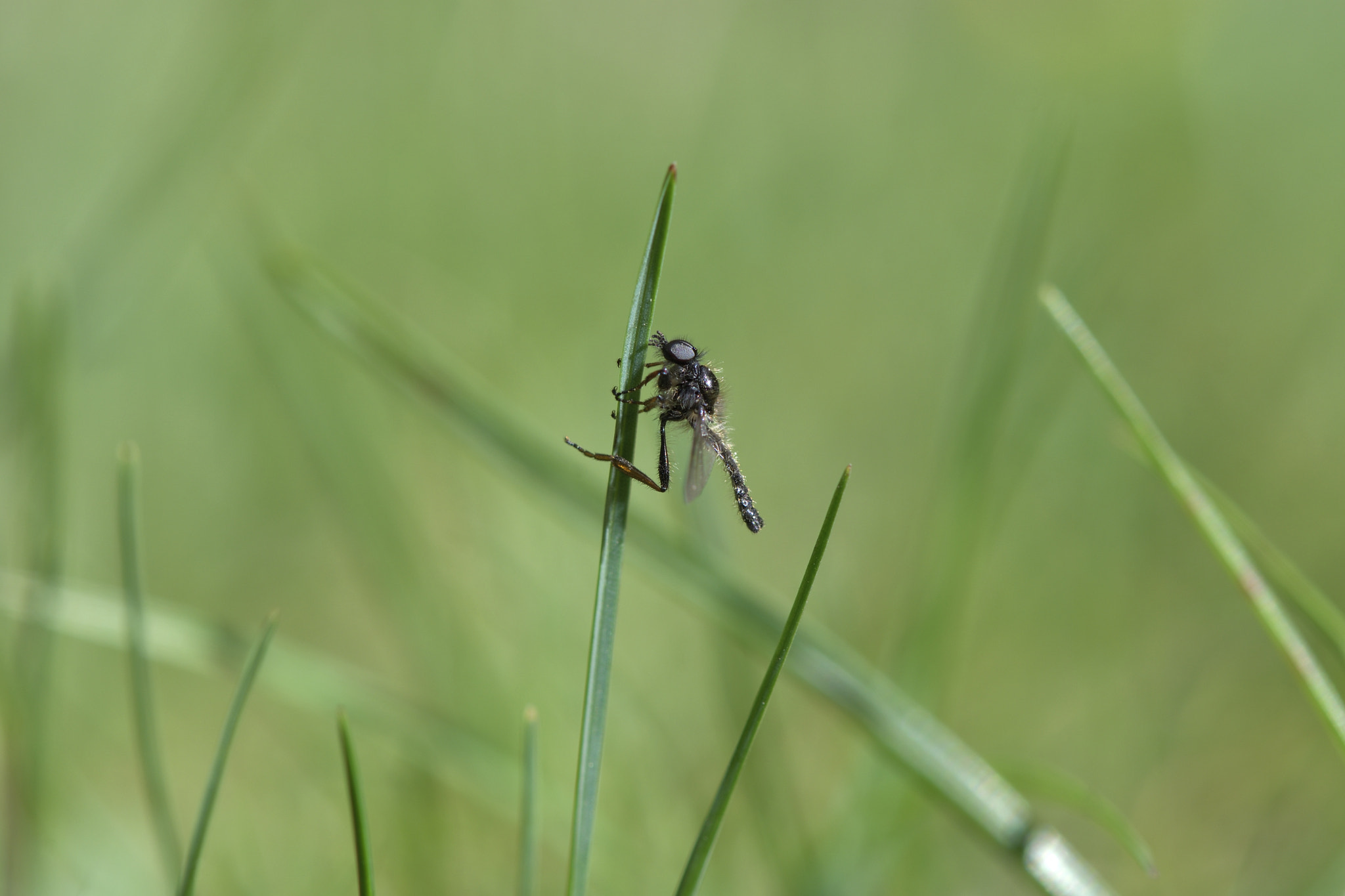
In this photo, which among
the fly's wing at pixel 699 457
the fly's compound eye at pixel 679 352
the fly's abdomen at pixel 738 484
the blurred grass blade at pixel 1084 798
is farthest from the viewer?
the fly's abdomen at pixel 738 484

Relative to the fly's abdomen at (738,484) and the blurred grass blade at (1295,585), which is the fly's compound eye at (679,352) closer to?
the fly's abdomen at (738,484)

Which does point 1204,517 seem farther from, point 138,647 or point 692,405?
point 138,647

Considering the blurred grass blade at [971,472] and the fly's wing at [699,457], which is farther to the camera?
the fly's wing at [699,457]

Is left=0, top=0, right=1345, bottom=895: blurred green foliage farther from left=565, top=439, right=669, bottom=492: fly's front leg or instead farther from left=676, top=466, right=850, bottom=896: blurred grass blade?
left=676, top=466, right=850, bottom=896: blurred grass blade

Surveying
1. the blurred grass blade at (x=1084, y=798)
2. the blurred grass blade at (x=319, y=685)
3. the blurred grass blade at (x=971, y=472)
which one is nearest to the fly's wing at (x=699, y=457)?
the blurred grass blade at (x=971, y=472)

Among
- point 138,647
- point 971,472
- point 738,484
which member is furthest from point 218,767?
point 738,484
